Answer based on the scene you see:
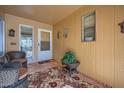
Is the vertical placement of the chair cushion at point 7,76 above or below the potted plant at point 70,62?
above

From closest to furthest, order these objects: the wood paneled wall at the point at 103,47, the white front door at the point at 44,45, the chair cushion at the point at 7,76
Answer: the chair cushion at the point at 7,76 → the wood paneled wall at the point at 103,47 → the white front door at the point at 44,45

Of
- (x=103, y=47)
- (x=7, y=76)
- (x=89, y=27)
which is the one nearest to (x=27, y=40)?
(x=89, y=27)

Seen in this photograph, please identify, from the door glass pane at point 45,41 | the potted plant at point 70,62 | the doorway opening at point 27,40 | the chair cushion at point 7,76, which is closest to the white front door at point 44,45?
the door glass pane at point 45,41

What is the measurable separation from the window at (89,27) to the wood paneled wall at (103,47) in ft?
0.44

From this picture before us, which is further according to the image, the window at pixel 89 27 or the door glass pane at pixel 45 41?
the door glass pane at pixel 45 41

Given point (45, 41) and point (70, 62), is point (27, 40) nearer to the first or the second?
point (45, 41)

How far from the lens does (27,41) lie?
5277mm

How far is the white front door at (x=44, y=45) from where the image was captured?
5.87m

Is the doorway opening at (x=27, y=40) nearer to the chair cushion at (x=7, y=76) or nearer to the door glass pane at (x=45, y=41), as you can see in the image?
the door glass pane at (x=45, y=41)

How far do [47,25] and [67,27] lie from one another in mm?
1848

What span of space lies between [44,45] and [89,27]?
3.22 meters

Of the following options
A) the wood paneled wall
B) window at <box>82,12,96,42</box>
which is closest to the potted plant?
the wood paneled wall
